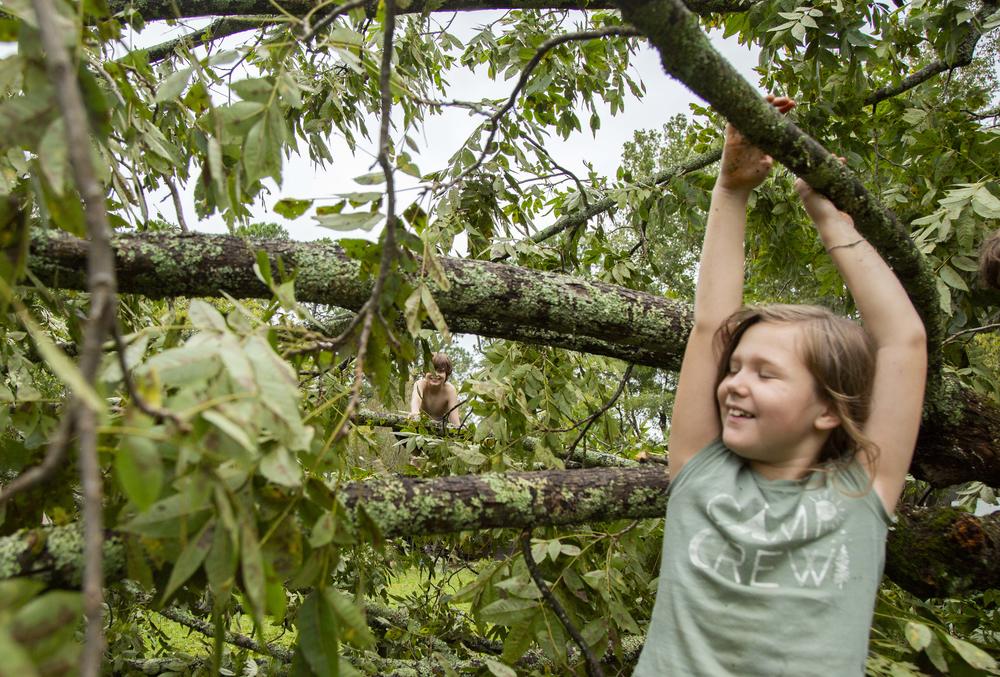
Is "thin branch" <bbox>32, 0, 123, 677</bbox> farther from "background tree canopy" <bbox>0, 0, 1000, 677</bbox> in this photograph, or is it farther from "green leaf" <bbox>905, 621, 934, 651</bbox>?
"green leaf" <bbox>905, 621, 934, 651</bbox>

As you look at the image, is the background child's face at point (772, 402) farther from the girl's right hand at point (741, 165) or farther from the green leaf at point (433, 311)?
the green leaf at point (433, 311)

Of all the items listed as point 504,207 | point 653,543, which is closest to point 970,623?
point 653,543

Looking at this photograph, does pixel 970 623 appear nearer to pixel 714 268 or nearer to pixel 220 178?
pixel 714 268

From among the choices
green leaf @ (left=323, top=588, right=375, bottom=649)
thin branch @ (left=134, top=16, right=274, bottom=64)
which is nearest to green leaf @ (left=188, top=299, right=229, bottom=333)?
green leaf @ (left=323, top=588, right=375, bottom=649)

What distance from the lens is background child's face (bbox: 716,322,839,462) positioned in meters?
1.35

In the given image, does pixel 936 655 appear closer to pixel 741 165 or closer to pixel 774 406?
pixel 774 406

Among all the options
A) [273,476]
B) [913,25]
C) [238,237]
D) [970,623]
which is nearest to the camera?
[273,476]

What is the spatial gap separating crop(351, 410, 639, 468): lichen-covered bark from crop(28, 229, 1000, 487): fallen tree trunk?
85 cm

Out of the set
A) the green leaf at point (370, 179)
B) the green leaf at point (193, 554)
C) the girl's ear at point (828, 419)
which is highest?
the green leaf at point (370, 179)

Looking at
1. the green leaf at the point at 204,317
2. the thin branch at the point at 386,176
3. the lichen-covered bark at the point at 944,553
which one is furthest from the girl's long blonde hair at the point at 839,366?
the green leaf at the point at 204,317

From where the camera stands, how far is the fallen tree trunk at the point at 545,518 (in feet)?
3.42

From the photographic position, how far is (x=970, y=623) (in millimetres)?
2330

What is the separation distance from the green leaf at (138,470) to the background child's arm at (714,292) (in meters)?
1.06

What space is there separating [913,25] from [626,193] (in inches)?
48.8
